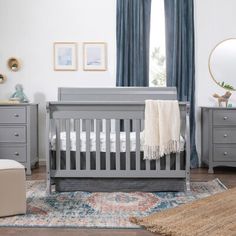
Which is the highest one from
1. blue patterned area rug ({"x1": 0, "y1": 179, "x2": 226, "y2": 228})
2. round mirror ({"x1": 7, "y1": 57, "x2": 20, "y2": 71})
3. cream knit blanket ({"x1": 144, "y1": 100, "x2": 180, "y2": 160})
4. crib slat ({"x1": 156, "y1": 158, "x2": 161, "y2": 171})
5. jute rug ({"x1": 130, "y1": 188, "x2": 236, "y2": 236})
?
round mirror ({"x1": 7, "y1": 57, "x2": 20, "y2": 71})

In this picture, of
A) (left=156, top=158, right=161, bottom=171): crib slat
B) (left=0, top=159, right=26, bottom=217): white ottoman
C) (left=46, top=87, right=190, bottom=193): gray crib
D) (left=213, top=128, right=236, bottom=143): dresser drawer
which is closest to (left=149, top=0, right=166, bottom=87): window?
(left=213, top=128, right=236, bottom=143): dresser drawer

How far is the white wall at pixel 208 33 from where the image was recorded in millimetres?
5402

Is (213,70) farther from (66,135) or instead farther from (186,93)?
(66,135)

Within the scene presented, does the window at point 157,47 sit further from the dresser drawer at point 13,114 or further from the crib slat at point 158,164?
the crib slat at point 158,164

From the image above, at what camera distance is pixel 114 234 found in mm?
2506

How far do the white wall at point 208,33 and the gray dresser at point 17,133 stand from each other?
2318mm

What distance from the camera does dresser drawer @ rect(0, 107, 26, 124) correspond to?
4.85 m

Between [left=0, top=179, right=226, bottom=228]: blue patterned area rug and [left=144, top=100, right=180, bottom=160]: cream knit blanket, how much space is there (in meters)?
0.42

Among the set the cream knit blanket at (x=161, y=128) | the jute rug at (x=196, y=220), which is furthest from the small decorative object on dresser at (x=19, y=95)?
the jute rug at (x=196, y=220)

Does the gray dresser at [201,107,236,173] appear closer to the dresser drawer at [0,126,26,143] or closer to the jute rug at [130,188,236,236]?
the jute rug at [130,188,236,236]

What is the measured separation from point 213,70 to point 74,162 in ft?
8.96

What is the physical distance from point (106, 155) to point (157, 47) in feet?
8.01

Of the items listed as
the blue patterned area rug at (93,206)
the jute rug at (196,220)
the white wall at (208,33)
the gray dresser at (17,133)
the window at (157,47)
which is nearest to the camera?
the jute rug at (196,220)

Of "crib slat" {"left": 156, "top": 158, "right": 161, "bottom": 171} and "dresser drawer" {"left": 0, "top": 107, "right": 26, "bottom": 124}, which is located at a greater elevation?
"dresser drawer" {"left": 0, "top": 107, "right": 26, "bottom": 124}
